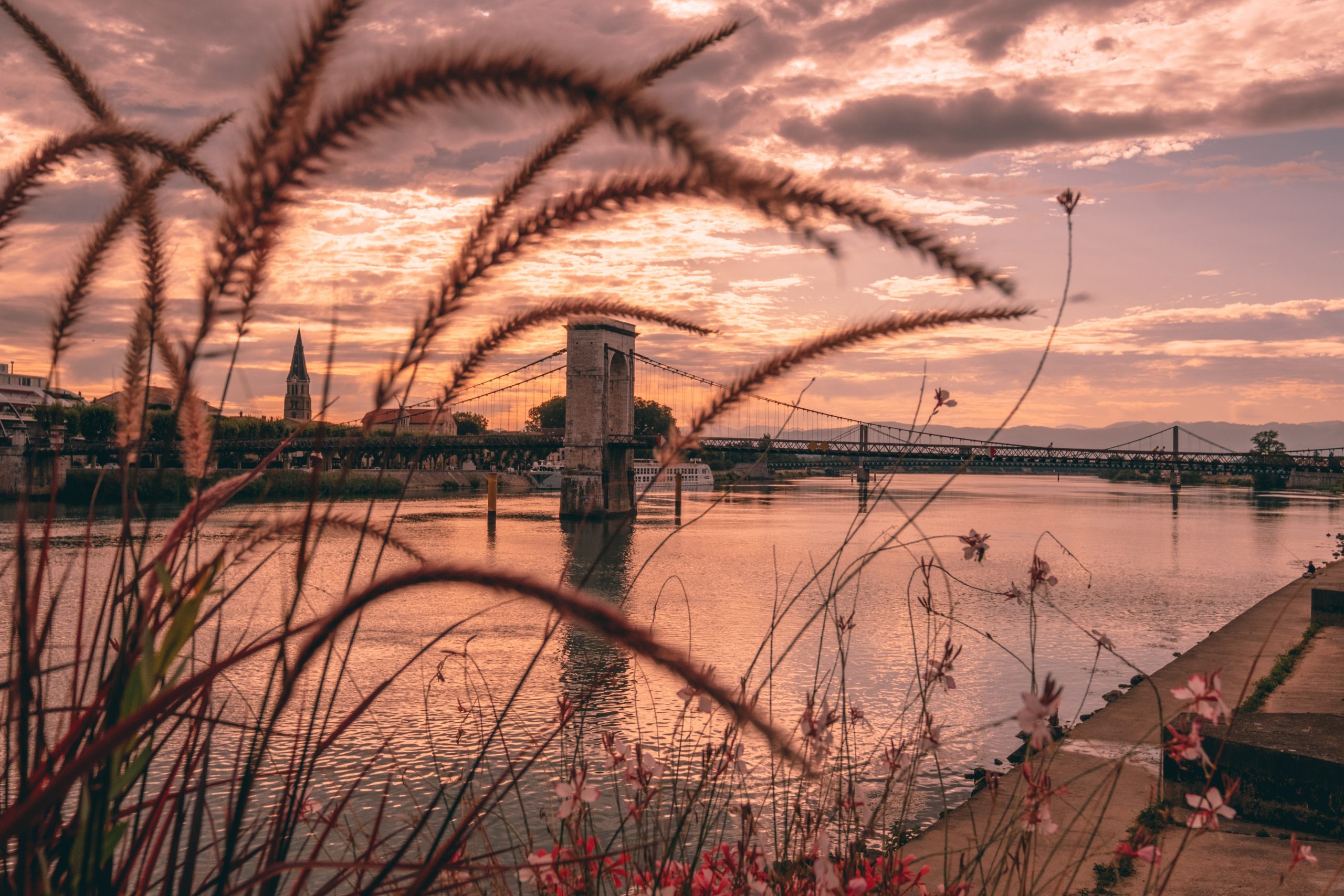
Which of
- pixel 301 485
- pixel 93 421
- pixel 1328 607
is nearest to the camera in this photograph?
pixel 1328 607

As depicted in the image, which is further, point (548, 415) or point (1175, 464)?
point (548, 415)

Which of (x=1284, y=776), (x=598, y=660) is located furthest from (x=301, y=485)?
(x=1284, y=776)

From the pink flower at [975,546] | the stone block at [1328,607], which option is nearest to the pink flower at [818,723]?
the pink flower at [975,546]

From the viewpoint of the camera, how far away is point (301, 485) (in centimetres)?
4391

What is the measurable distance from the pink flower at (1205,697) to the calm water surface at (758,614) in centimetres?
42

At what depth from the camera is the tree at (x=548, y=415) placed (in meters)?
123

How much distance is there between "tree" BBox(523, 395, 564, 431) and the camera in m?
123

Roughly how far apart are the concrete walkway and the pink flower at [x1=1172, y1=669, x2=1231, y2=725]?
2.4 inches

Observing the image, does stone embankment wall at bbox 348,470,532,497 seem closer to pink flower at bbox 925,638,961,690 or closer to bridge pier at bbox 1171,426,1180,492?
bridge pier at bbox 1171,426,1180,492

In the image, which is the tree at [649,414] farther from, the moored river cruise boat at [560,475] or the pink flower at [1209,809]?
the pink flower at [1209,809]

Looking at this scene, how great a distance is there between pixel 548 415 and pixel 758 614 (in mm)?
110434

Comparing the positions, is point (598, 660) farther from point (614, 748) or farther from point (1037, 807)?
point (1037, 807)

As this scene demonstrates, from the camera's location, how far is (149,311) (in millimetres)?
1862

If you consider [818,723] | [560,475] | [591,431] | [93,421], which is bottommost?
[560,475]
